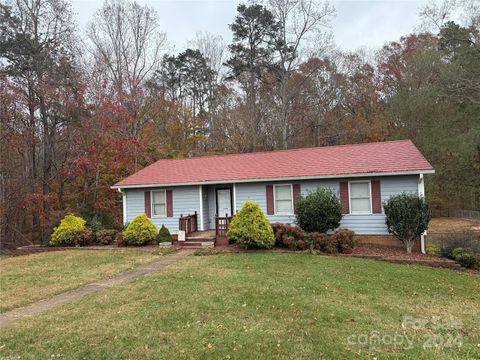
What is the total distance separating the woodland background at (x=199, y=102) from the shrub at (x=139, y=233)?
2.79 meters

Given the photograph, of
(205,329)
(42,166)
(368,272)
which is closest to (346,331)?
(205,329)

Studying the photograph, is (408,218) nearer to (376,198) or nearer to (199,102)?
(376,198)

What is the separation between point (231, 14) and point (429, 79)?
54.2 ft

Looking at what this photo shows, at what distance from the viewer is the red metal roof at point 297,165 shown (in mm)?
13354

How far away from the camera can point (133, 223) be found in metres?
14.3

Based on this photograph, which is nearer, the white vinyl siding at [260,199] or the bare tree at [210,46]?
the white vinyl siding at [260,199]

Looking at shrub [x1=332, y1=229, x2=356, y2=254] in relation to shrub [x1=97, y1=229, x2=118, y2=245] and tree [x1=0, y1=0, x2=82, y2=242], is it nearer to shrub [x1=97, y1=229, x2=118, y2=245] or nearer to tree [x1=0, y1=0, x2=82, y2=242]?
shrub [x1=97, y1=229, x2=118, y2=245]

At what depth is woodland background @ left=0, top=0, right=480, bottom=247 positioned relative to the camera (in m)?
19.3

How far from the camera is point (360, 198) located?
1347 cm

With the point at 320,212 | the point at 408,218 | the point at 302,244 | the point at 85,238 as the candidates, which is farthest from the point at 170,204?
the point at 408,218

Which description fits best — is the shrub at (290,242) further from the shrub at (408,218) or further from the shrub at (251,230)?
the shrub at (408,218)

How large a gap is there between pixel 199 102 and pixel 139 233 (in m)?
18.2

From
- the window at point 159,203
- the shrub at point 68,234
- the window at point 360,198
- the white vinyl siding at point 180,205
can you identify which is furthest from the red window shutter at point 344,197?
the shrub at point 68,234

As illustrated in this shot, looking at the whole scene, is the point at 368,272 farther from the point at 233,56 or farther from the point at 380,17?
the point at 233,56
